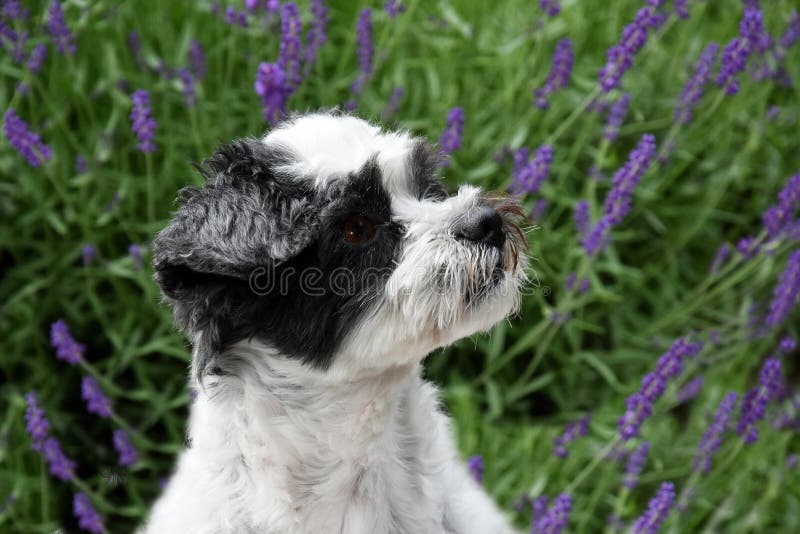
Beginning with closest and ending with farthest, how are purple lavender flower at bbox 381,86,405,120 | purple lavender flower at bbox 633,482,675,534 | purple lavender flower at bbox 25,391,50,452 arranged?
purple lavender flower at bbox 633,482,675,534
purple lavender flower at bbox 25,391,50,452
purple lavender flower at bbox 381,86,405,120

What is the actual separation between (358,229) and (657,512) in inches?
44.8

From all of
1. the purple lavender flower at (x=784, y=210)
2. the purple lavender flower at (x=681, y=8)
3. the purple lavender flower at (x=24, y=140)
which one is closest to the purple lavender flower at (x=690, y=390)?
the purple lavender flower at (x=784, y=210)

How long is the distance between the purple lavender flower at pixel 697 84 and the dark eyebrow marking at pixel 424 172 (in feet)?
4.49

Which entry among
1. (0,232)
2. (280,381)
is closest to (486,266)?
(280,381)

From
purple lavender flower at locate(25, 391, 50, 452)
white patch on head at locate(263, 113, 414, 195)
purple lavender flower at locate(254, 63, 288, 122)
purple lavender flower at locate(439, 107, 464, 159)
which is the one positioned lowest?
purple lavender flower at locate(25, 391, 50, 452)

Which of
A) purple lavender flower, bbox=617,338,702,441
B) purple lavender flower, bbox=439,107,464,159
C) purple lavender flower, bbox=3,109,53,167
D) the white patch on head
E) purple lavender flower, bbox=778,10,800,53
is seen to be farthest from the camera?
purple lavender flower, bbox=778,10,800,53

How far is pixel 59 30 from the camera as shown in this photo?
3.40 m

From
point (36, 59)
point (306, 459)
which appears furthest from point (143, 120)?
point (306, 459)

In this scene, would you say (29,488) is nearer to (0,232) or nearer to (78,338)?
(78,338)

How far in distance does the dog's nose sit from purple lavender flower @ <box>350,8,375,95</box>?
1.37m

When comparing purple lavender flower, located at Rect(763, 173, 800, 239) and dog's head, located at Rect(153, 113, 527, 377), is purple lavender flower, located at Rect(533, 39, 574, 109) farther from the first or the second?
dog's head, located at Rect(153, 113, 527, 377)

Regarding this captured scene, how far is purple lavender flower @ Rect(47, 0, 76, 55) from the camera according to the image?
11.1 feet

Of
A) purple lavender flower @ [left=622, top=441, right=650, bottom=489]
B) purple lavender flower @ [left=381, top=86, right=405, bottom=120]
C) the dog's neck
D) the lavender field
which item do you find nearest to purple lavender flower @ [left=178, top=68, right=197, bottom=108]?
the lavender field

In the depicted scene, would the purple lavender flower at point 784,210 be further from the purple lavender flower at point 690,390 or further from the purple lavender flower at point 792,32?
the purple lavender flower at point 792,32
